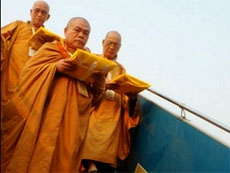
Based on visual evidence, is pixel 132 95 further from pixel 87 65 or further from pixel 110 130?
pixel 87 65

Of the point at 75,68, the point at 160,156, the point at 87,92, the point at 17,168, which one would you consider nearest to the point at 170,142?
the point at 160,156

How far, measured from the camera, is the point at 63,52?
92.2 inches

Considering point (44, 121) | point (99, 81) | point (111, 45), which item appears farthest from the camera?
point (111, 45)

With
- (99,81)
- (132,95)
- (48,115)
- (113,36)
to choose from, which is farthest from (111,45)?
(48,115)

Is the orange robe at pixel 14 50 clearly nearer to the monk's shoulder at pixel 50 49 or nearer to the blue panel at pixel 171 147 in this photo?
the monk's shoulder at pixel 50 49

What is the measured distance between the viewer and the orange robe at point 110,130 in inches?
113

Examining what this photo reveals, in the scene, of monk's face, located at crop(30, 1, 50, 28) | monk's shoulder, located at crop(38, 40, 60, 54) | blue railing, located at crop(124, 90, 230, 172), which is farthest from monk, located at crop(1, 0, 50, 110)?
blue railing, located at crop(124, 90, 230, 172)

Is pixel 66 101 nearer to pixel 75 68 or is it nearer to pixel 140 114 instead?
pixel 75 68

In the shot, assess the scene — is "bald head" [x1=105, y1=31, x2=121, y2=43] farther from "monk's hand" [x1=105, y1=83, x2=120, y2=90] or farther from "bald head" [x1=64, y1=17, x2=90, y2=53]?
"bald head" [x1=64, y1=17, x2=90, y2=53]

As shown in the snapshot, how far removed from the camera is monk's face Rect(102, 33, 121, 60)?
3297 millimetres

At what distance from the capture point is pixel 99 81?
232cm

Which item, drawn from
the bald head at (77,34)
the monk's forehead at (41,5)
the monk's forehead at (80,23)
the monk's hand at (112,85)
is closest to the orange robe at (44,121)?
the bald head at (77,34)

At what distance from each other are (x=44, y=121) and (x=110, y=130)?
3.15 ft

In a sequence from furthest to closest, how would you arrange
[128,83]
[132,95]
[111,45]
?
1. [111,45]
2. [132,95]
3. [128,83]
